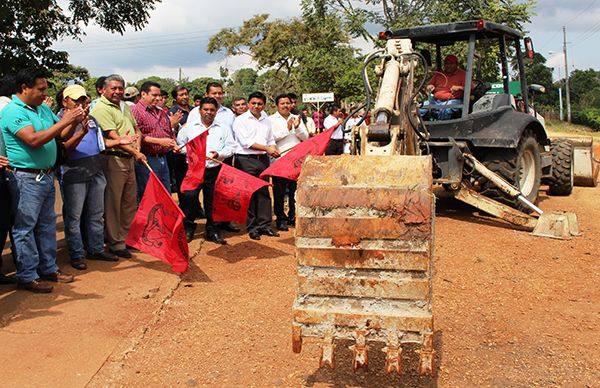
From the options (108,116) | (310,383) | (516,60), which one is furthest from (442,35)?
(310,383)

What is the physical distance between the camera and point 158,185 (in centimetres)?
536

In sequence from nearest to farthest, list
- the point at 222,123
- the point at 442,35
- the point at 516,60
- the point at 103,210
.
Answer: the point at 103,210, the point at 222,123, the point at 442,35, the point at 516,60

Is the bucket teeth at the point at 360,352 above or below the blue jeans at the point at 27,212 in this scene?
below

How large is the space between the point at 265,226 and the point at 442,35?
360 centimetres

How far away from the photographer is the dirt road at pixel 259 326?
3496 millimetres

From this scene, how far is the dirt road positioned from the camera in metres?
3.50

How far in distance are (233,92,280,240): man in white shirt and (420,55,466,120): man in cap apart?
7.67 ft

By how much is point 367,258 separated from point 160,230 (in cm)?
282

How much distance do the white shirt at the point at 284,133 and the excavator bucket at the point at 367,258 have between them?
175 inches

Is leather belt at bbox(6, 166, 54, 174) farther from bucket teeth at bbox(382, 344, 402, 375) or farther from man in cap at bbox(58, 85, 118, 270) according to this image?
bucket teeth at bbox(382, 344, 402, 375)

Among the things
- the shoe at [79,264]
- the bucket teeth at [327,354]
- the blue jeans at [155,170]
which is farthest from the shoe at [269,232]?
the bucket teeth at [327,354]

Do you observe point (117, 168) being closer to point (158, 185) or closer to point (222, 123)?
point (158, 185)

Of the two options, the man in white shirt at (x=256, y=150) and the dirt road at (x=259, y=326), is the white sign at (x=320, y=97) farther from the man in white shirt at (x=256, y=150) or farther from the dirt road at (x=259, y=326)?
the dirt road at (x=259, y=326)

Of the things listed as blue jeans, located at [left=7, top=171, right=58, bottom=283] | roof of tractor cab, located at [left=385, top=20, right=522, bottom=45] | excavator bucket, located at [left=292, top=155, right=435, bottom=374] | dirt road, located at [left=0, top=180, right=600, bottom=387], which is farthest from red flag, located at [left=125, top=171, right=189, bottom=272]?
roof of tractor cab, located at [left=385, top=20, right=522, bottom=45]
